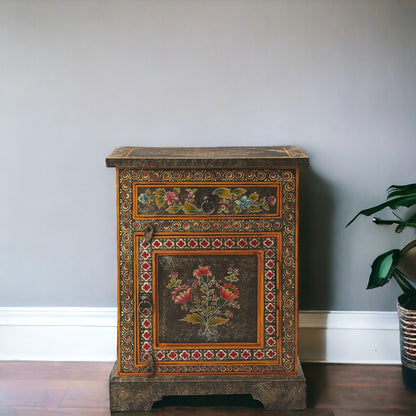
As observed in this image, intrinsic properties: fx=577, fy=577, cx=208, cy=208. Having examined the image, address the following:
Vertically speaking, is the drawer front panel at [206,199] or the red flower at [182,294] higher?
the drawer front panel at [206,199]

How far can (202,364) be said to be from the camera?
218 cm

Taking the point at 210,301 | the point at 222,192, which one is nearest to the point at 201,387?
the point at 210,301

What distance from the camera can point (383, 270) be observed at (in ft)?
7.18

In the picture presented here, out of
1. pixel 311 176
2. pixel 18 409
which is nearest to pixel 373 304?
pixel 311 176

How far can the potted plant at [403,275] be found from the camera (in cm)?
221

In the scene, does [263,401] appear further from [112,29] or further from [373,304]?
[112,29]

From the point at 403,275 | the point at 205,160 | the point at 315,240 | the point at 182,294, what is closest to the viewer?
the point at 205,160

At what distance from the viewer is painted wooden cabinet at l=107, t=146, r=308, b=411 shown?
2.08m

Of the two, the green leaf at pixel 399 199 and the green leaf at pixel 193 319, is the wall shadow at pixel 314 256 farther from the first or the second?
the green leaf at pixel 193 319

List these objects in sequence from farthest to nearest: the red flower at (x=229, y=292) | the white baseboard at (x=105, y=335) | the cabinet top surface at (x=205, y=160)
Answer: the white baseboard at (x=105, y=335) → the red flower at (x=229, y=292) → the cabinet top surface at (x=205, y=160)

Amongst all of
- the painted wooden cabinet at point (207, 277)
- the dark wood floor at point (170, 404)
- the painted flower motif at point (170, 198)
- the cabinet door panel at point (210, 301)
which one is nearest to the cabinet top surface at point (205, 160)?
the painted wooden cabinet at point (207, 277)

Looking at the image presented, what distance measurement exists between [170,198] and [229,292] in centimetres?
42

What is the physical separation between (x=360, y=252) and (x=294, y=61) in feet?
2.88

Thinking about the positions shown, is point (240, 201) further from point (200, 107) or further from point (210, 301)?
point (200, 107)
